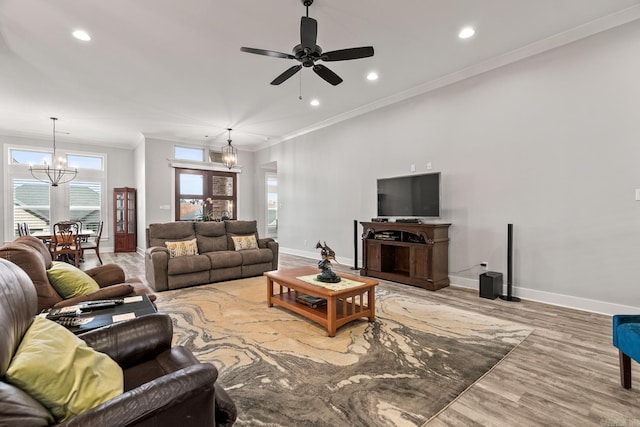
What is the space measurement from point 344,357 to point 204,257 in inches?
122

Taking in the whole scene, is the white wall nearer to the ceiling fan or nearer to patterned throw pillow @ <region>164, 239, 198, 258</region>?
the ceiling fan

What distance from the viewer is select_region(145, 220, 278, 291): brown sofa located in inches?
173

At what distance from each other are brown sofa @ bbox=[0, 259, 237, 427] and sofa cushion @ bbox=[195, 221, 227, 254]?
143 inches

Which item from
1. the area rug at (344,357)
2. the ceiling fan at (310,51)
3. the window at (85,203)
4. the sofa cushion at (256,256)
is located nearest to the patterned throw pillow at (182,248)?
the sofa cushion at (256,256)

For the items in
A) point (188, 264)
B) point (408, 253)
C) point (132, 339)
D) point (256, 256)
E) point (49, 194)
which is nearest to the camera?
point (132, 339)

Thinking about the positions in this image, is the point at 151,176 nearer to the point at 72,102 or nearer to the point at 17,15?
the point at 72,102

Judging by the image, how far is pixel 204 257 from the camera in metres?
4.69

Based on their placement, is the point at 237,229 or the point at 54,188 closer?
the point at 237,229

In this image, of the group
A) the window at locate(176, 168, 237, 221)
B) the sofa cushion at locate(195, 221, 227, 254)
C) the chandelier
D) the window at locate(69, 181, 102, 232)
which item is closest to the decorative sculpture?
the sofa cushion at locate(195, 221, 227, 254)

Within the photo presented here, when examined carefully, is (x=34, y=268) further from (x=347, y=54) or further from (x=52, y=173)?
(x=52, y=173)

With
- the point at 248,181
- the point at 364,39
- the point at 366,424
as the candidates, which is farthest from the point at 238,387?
the point at 248,181

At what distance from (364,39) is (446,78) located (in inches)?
69.4

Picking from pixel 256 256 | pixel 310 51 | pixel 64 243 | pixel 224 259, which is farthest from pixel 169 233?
pixel 310 51

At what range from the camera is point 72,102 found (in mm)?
5539
